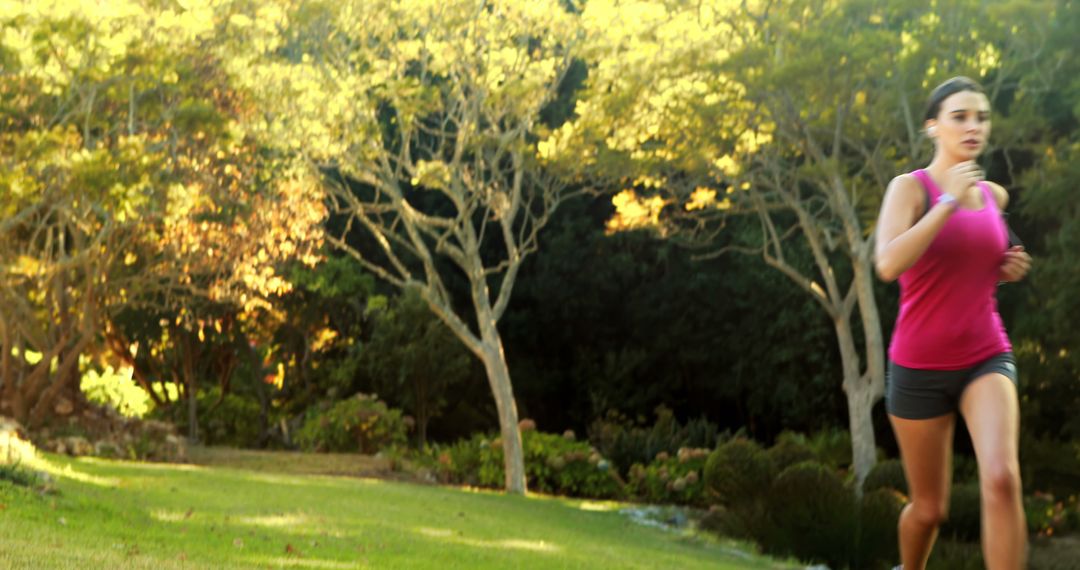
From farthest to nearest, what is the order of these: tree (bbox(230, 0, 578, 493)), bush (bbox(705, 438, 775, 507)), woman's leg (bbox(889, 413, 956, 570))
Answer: tree (bbox(230, 0, 578, 493)) → bush (bbox(705, 438, 775, 507)) → woman's leg (bbox(889, 413, 956, 570))

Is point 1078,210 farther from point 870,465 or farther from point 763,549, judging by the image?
point 763,549

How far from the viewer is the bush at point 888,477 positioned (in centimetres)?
1730

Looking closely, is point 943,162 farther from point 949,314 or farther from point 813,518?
point 813,518

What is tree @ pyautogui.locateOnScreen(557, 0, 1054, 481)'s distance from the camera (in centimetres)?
1856

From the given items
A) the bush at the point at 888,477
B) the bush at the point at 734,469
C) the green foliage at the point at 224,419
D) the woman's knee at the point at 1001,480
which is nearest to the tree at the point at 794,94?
the bush at the point at 734,469

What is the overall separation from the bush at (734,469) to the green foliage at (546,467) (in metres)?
3.09

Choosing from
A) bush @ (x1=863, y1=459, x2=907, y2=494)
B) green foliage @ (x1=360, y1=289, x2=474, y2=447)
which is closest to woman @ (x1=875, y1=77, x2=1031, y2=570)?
bush @ (x1=863, y1=459, x2=907, y2=494)

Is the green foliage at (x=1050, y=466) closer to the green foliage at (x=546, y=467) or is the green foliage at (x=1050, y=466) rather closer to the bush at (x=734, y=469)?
the bush at (x=734, y=469)

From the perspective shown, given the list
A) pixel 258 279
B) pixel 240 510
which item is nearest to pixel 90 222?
pixel 258 279

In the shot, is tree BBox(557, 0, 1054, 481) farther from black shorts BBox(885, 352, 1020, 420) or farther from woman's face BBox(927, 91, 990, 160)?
black shorts BBox(885, 352, 1020, 420)

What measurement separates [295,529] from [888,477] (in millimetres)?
9054

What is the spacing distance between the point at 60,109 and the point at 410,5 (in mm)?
4867

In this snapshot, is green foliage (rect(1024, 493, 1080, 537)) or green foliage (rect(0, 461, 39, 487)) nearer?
green foliage (rect(0, 461, 39, 487))

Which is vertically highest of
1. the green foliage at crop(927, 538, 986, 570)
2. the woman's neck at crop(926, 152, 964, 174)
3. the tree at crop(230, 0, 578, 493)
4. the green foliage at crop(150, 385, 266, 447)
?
the tree at crop(230, 0, 578, 493)
